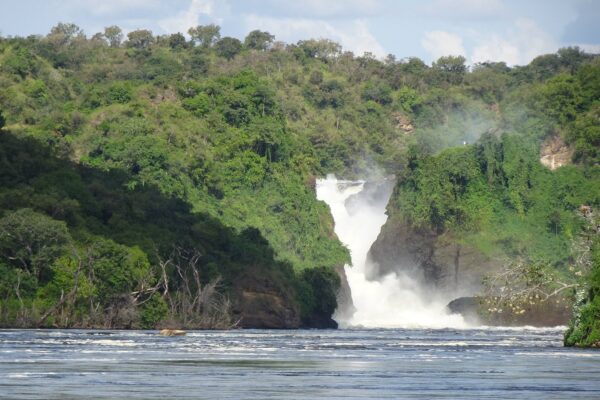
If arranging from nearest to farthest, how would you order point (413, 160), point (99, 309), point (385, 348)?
1. point (385, 348)
2. point (99, 309)
3. point (413, 160)

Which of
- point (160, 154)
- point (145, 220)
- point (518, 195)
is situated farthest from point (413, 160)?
point (145, 220)

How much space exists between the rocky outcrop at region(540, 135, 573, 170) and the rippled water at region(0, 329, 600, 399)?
11354 cm

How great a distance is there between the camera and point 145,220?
136875 millimetres

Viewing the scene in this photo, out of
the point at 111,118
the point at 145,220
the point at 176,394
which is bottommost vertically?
the point at 176,394

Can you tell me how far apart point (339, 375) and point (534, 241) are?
127540 millimetres

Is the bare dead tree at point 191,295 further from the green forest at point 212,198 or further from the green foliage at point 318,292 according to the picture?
the green foliage at point 318,292

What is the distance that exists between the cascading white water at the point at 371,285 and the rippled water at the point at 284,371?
86.0m

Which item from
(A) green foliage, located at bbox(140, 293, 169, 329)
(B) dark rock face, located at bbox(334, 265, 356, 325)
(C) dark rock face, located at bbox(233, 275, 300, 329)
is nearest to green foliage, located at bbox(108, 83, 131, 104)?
(B) dark rock face, located at bbox(334, 265, 356, 325)

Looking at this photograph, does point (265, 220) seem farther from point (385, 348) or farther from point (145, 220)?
point (385, 348)

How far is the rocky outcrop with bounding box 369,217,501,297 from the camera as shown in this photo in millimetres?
178125

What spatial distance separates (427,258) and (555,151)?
25.7m

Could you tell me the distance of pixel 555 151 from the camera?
19712cm

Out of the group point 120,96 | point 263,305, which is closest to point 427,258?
point 120,96

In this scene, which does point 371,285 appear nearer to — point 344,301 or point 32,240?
point 344,301
